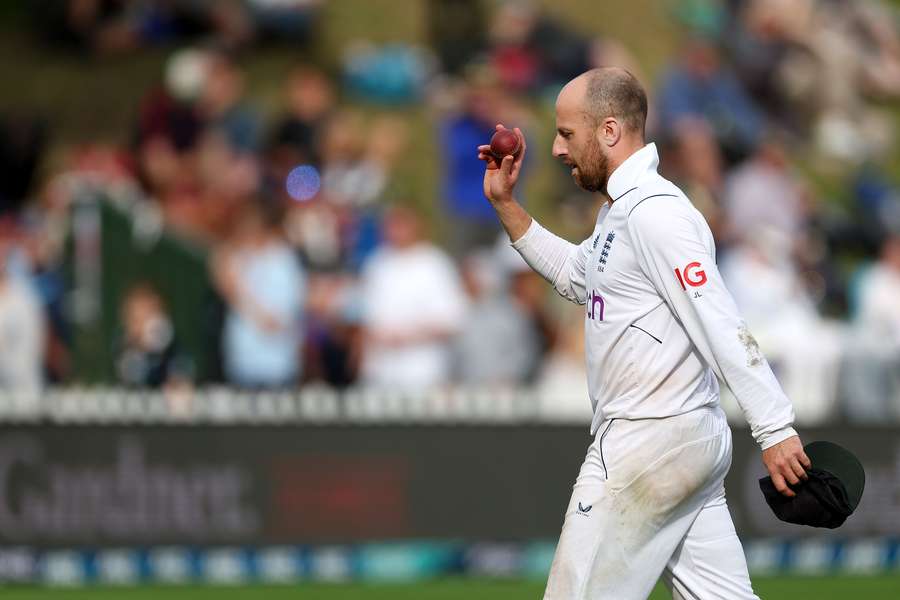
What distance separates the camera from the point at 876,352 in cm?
1334

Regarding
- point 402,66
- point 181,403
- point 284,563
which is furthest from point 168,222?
point 402,66

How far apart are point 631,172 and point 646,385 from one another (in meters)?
0.75

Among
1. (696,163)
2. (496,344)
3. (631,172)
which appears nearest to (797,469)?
(631,172)

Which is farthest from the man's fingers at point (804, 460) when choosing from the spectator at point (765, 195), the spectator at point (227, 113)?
the spectator at point (227, 113)

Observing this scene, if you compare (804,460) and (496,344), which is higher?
(496,344)

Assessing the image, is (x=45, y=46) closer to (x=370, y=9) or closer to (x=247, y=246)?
(x=370, y=9)

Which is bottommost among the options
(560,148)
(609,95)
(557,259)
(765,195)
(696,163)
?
(557,259)

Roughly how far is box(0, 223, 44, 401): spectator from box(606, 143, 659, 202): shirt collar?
26.2 ft

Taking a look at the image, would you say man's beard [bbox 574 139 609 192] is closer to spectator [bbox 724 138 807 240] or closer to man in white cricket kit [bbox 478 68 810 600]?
man in white cricket kit [bbox 478 68 810 600]

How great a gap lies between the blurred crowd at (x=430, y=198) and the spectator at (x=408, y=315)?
0.7 inches

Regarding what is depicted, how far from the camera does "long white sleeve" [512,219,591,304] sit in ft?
19.8

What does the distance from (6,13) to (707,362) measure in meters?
16.8

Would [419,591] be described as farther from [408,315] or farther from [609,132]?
[609,132]

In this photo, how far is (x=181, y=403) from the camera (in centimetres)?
1222
